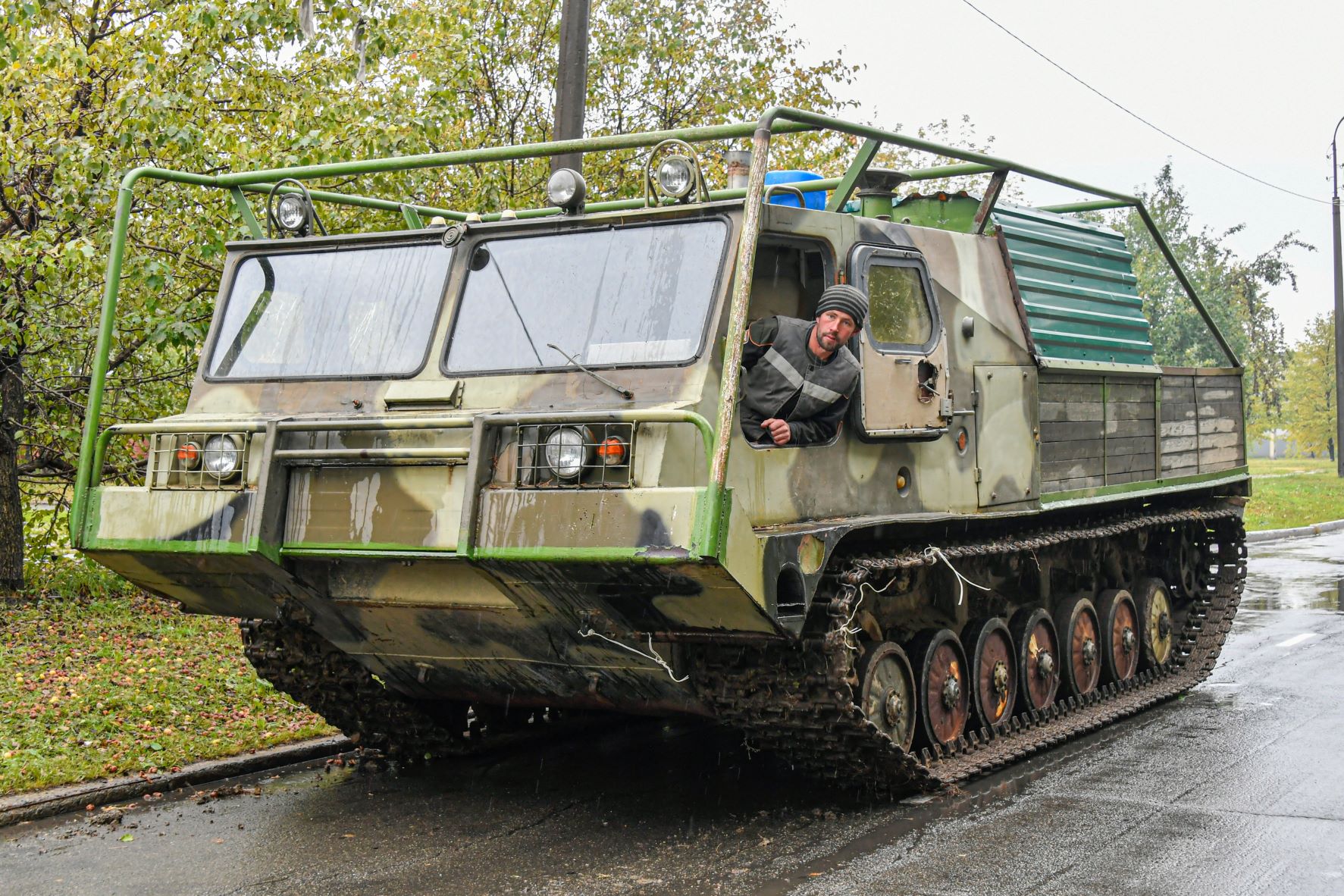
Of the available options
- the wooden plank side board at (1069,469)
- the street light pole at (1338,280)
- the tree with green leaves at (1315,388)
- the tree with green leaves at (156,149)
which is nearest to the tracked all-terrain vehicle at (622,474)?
the wooden plank side board at (1069,469)

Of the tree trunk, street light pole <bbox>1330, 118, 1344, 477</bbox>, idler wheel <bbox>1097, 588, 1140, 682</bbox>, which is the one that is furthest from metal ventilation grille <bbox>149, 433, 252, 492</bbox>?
street light pole <bbox>1330, 118, 1344, 477</bbox>

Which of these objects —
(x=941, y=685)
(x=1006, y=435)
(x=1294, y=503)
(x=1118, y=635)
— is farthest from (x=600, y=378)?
(x=1294, y=503)

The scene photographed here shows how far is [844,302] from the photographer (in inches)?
266

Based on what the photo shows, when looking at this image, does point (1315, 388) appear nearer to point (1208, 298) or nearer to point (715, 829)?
point (1208, 298)

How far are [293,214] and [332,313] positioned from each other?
0.82 meters

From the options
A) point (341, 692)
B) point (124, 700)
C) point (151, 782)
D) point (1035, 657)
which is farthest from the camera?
point (1035, 657)

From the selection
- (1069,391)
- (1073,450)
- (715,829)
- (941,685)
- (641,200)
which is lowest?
(715,829)

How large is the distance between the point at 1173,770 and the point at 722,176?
34.3ft

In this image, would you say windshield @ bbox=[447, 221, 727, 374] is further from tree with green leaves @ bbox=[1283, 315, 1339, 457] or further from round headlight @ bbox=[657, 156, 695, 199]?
tree with green leaves @ bbox=[1283, 315, 1339, 457]

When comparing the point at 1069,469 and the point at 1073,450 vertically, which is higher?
the point at 1073,450

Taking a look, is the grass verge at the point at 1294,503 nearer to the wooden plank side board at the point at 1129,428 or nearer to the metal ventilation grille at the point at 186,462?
the wooden plank side board at the point at 1129,428

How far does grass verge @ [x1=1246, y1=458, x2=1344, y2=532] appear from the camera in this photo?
88.0ft

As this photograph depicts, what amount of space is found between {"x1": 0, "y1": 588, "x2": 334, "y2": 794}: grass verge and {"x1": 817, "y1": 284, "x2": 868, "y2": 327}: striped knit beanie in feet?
12.9

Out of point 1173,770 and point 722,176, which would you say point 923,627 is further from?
point 722,176
